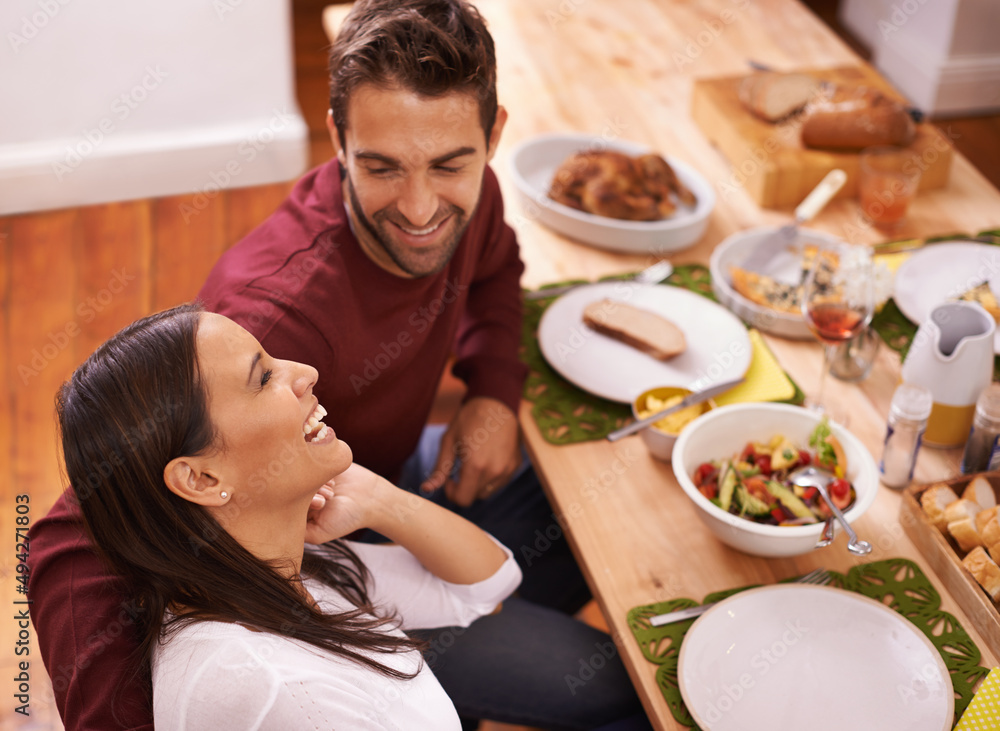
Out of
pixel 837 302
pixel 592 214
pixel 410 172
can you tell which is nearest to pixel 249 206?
pixel 592 214

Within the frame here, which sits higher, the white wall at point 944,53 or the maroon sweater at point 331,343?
the maroon sweater at point 331,343

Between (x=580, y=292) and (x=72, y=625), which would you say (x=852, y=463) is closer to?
(x=580, y=292)

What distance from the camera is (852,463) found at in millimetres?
1239

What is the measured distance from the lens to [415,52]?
49.8 inches

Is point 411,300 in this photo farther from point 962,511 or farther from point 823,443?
point 962,511

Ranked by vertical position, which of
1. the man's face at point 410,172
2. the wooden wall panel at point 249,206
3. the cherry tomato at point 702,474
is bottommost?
the wooden wall panel at point 249,206

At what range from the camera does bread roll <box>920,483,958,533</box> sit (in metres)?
1.18

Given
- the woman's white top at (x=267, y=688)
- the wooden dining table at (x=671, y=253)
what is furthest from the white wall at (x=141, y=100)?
the woman's white top at (x=267, y=688)

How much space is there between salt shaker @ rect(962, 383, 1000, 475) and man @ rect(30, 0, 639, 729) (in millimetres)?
585

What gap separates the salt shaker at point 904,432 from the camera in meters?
1.25

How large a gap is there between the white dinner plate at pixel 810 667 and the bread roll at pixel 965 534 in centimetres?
14

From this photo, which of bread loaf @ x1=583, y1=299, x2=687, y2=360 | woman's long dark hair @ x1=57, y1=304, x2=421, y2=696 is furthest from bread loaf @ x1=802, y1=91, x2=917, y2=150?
woman's long dark hair @ x1=57, y1=304, x2=421, y2=696

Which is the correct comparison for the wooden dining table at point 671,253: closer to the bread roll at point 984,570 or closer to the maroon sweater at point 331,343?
the bread roll at point 984,570

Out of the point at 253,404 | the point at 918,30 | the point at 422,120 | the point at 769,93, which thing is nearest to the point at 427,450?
the point at 422,120
